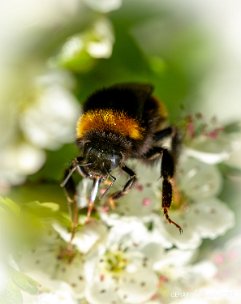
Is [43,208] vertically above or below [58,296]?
above

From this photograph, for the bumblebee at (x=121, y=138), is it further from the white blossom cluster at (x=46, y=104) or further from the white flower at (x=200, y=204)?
the white blossom cluster at (x=46, y=104)

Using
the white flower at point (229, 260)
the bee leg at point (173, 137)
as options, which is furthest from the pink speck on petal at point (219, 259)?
the bee leg at point (173, 137)

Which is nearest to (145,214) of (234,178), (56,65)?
(234,178)

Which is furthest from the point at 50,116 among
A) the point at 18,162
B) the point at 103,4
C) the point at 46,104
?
the point at 103,4

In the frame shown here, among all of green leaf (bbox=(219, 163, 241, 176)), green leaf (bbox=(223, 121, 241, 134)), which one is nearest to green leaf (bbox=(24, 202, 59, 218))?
green leaf (bbox=(219, 163, 241, 176))

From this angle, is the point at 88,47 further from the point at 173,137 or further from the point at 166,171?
the point at 166,171

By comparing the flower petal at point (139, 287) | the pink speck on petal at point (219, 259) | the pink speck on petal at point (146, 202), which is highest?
the pink speck on petal at point (146, 202)
